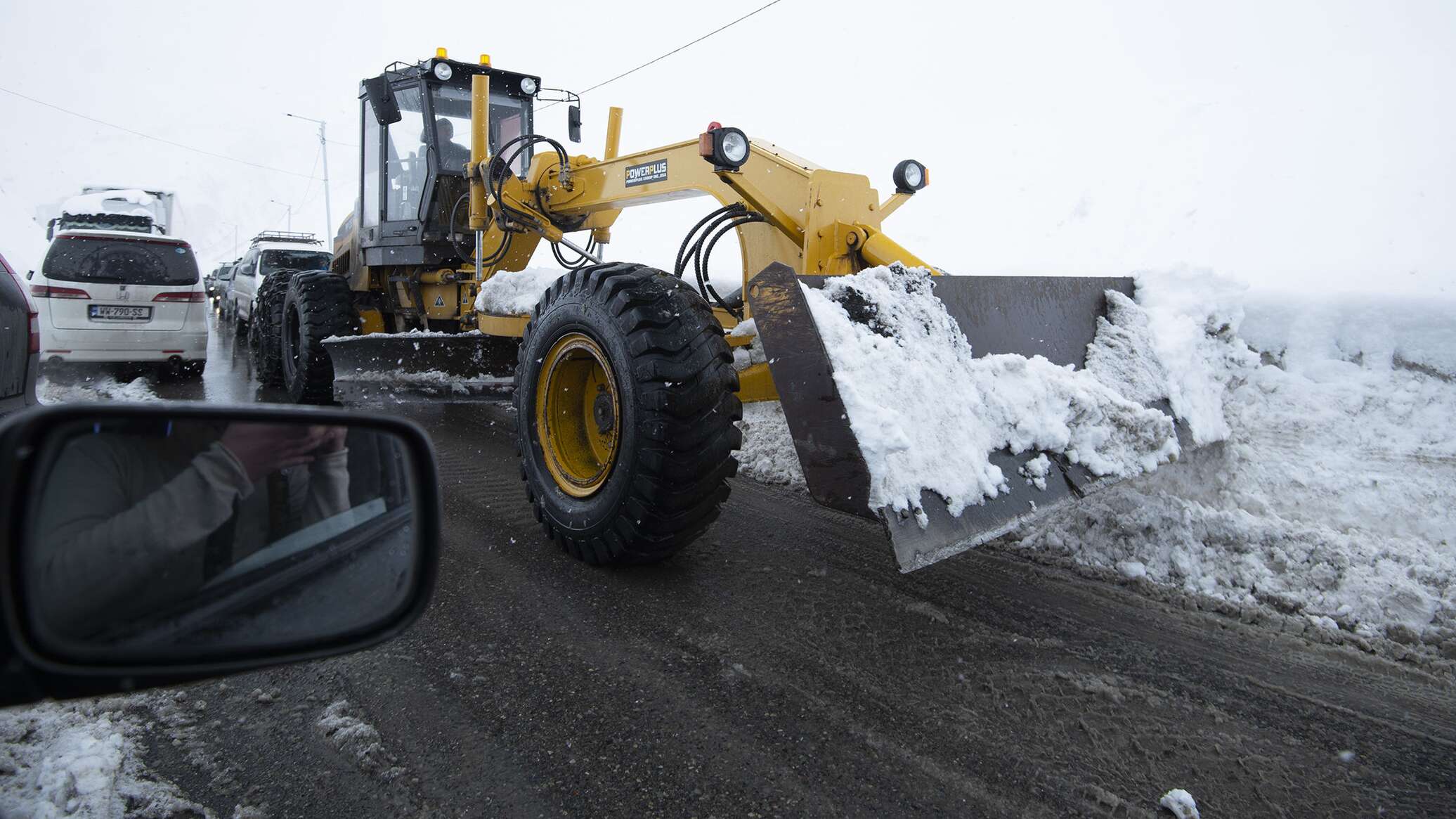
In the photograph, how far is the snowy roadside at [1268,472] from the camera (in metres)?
Result: 3.21

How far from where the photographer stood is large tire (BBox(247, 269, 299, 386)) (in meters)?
8.55

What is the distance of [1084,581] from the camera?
354 cm

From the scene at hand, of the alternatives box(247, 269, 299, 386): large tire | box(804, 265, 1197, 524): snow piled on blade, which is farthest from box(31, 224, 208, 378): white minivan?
box(804, 265, 1197, 524): snow piled on blade

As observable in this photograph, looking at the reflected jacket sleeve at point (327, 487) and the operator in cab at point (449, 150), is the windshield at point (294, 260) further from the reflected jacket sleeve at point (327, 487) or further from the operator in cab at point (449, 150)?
the reflected jacket sleeve at point (327, 487)

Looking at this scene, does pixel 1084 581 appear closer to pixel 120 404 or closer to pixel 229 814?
pixel 229 814

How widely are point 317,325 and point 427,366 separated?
1.72m

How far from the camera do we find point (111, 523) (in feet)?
3.27

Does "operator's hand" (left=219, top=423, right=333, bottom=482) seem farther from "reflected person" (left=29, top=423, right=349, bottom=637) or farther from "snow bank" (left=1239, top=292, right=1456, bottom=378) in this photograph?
"snow bank" (left=1239, top=292, right=1456, bottom=378)

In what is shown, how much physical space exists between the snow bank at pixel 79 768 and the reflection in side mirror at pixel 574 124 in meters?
5.65

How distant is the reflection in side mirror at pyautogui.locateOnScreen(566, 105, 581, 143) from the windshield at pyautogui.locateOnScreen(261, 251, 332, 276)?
1014 cm

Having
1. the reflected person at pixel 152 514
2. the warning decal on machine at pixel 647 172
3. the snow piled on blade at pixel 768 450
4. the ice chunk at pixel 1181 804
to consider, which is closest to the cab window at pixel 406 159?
the warning decal on machine at pixel 647 172

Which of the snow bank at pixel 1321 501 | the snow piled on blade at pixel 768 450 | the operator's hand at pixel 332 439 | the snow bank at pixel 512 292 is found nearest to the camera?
the operator's hand at pixel 332 439

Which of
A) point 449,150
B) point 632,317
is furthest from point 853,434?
point 449,150

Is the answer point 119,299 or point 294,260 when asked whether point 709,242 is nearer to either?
point 119,299
